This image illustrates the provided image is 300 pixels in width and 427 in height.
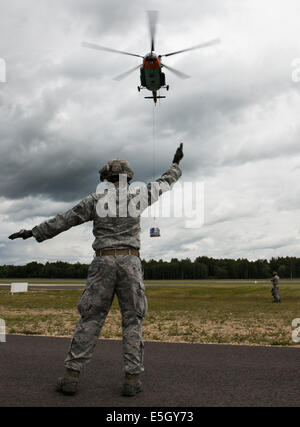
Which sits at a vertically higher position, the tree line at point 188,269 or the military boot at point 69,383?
the military boot at point 69,383

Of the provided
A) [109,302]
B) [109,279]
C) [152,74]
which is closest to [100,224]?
[109,279]

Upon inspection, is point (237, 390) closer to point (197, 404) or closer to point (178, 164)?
point (197, 404)

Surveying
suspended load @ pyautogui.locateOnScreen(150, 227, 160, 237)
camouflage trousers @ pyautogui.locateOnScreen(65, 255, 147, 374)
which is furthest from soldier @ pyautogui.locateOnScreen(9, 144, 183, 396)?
suspended load @ pyautogui.locateOnScreen(150, 227, 160, 237)

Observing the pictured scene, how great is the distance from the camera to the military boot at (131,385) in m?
3.62

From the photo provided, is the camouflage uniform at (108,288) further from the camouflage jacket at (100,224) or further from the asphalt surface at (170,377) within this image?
the asphalt surface at (170,377)

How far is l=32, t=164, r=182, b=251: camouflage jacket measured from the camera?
13.5ft

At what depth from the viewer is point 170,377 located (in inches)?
172

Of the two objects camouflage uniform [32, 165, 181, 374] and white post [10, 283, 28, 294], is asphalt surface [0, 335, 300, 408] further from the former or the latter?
white post [10, 283, 28, 294]

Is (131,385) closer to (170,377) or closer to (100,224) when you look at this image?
(170,377)

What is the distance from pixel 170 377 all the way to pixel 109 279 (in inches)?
53.8

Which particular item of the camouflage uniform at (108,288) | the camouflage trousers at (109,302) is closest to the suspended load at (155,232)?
the camouflage uniform at (108,288)

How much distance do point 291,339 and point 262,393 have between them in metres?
4.96

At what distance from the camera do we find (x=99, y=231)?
4.18 m
